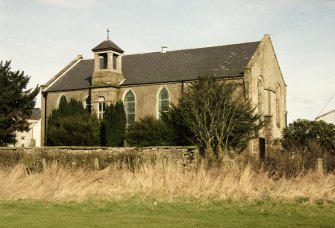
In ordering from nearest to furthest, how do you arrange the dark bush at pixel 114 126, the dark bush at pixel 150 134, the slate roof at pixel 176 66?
the dark bush at pixel 150 134
the dark bush at pixel 114 126
the slate roof at pixel 176 66

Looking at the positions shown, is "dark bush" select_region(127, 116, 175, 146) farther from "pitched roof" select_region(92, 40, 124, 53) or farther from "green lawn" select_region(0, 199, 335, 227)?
"green lawn" select_region(0, 199, 335, 227)

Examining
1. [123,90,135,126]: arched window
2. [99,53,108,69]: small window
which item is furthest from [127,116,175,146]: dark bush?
[99,53,108,69]: small window

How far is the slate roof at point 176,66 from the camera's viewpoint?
1373 inches

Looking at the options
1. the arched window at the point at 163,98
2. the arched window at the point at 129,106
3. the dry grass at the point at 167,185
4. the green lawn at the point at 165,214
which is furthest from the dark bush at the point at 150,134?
the green lawn at the point at 165,214

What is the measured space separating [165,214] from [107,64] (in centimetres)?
2770

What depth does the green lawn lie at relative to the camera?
9211 mm

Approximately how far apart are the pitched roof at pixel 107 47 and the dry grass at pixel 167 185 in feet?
74.9

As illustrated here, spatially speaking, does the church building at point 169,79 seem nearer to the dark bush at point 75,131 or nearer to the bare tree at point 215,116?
the dark bush at point 75,131

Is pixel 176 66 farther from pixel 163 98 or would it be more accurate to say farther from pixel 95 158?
pixel 95 158

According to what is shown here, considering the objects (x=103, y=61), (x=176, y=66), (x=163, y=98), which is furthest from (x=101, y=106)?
(x=176, y=66)

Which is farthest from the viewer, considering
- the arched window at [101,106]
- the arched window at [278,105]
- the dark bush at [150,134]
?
the arched window at [278,105]

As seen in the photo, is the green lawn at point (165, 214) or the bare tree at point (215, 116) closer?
the green lawn at point (165, 214)

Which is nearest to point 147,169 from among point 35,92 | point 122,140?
point 122,140

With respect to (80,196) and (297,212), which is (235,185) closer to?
(297,212)
